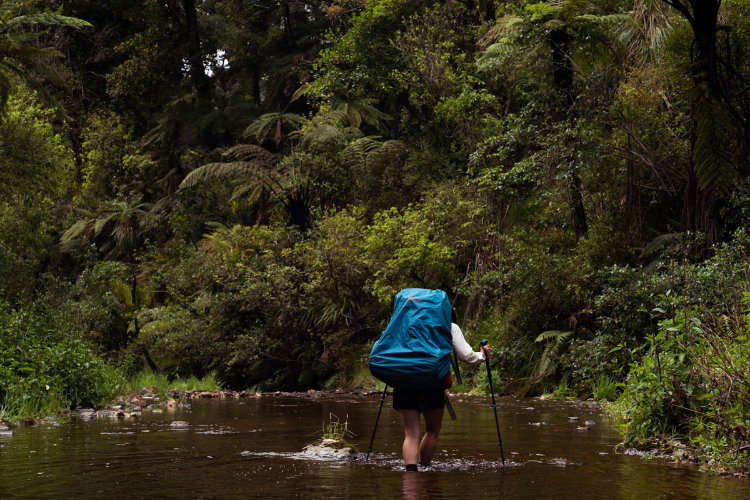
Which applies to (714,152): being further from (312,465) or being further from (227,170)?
(227,170)

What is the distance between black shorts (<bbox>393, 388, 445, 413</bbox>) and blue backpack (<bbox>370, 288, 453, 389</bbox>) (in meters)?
0.11

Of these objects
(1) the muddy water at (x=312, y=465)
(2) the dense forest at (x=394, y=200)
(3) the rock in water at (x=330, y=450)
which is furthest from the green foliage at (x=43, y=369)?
(3) the rock in water at (x=330, y=450)

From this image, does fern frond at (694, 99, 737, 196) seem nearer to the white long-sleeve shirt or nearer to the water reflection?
the white long-sleeve shirt

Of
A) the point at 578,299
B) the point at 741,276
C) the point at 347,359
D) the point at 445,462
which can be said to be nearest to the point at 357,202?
the point at 347,359

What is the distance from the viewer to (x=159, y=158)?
31594 millimetres

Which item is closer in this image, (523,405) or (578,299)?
(523,405)

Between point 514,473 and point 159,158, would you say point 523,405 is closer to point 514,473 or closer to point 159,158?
point 514,473

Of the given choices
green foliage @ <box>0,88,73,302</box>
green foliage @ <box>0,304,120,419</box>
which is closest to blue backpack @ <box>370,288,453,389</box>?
green foliage @ <box>0,304,120,419</box>

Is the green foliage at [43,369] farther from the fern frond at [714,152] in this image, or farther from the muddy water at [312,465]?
the fern frond at [714,152]

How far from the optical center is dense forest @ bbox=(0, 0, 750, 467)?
12.1 metres

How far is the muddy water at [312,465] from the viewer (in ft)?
18.4

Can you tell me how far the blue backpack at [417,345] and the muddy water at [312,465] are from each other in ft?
2.55

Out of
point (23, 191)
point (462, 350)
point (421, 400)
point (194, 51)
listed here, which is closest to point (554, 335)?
point (462, 350)

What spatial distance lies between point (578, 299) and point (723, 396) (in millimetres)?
8060
